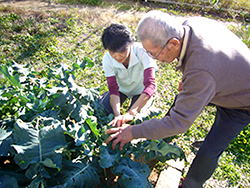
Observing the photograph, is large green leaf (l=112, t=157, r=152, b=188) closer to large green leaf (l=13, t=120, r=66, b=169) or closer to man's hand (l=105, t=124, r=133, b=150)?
man's hand (l=105, t=124, r=133, b=150)

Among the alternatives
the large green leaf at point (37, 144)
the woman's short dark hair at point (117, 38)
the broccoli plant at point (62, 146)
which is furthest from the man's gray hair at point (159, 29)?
the large green leaf at point (37, 144)

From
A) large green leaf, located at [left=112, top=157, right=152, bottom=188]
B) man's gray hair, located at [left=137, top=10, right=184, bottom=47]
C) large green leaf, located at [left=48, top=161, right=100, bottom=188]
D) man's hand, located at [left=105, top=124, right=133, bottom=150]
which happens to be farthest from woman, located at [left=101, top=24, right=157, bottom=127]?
man's gray hair, located at [left=137, top=10, right=184, bottom=47]

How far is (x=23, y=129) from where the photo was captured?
1.68 metres

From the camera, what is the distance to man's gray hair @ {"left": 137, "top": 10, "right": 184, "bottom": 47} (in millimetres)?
1546

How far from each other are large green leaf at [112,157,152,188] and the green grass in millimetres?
1221

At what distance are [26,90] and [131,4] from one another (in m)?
6.47

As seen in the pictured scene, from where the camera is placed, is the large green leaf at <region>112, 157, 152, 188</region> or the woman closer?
the large green leaf at <region>112, 157, 152, 188</region>

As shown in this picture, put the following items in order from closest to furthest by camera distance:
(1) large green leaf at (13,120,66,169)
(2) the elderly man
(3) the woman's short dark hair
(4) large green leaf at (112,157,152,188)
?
(2) the elderly man, (1) large green leaf at (13,120,66,169), (4) large green leaf at (112,157,152,188), (3) the woman's short dark hair

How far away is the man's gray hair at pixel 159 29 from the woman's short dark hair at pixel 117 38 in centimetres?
65

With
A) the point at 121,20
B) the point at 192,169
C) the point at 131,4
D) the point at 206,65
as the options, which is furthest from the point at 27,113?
the point at 131,4

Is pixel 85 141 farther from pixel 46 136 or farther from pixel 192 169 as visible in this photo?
pixel 192 169

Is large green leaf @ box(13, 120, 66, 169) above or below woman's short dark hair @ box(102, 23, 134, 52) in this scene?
below

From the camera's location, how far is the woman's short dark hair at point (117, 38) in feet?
7.30

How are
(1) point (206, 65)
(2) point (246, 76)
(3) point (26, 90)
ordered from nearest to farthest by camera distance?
(1) point (206, 65), (2) point (246, 76), (3) point (26, 90)
